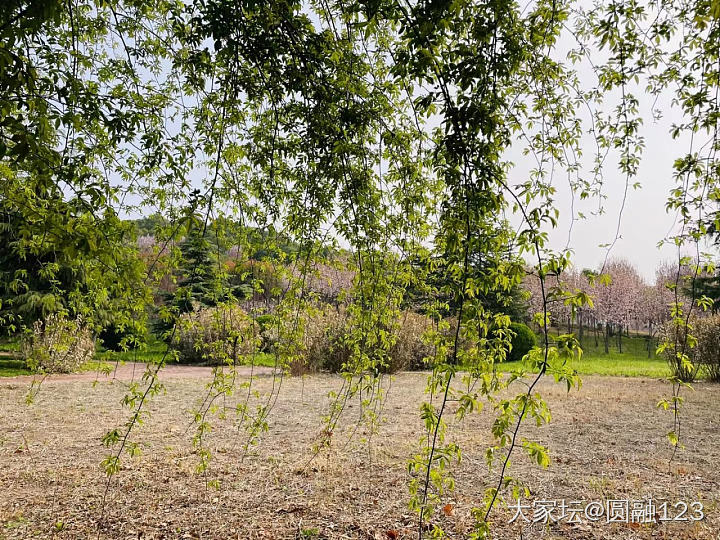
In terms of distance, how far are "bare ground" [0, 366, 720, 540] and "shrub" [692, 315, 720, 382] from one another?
3.38 m

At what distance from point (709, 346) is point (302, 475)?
9020 mm

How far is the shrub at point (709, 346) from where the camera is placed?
9.24 m

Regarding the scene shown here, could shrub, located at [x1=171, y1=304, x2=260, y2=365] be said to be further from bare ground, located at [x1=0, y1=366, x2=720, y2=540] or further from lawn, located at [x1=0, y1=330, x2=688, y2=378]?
bare ground, located at [x1=0, y1=366, x2=720, y2=540]

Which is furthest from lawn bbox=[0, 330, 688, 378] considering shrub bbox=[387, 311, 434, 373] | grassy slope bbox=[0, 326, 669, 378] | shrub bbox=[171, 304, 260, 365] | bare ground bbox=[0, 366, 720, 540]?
shrub bbox=[387, 311, 434, 373]

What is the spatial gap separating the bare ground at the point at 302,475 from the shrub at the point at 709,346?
3375mm

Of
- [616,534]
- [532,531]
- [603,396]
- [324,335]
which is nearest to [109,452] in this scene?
[532,531]

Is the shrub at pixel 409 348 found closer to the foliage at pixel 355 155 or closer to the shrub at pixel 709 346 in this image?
the shrub at pixel 709 346

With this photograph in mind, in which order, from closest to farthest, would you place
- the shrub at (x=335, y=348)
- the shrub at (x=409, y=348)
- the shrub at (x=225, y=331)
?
the shrub at (x=225, y=331), the shrub at (x=335, y=348), the shrub at (x=409, y=348)

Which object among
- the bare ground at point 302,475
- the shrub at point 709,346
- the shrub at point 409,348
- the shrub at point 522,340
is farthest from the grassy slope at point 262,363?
the shrub at point 409,348

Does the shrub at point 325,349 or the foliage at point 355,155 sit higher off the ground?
the foliage at point 355,155

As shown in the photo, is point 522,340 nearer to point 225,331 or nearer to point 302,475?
point 302,475

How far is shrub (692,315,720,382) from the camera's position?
9242 millimetres

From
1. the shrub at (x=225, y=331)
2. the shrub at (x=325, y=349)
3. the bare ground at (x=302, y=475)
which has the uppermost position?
the shrub at (x=225, y=331)

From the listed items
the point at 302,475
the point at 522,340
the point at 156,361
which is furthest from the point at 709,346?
the point at 156,361
